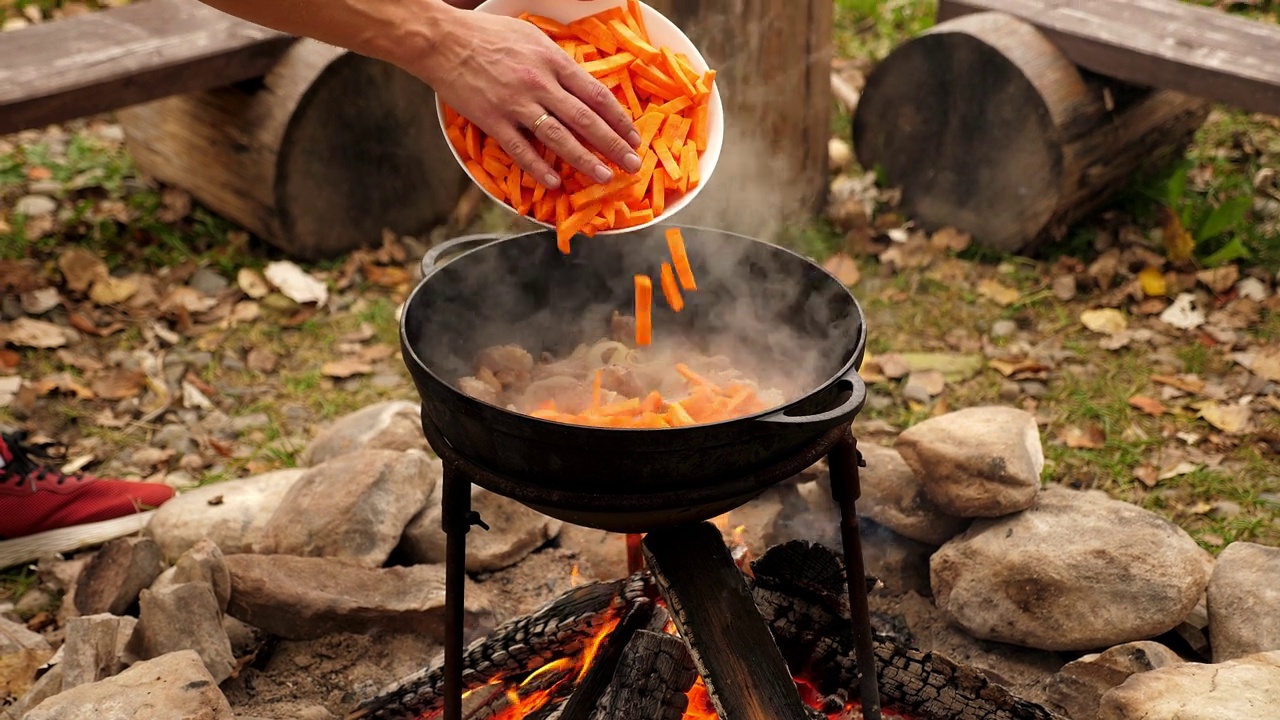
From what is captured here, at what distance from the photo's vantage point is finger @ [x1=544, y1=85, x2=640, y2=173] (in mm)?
2365

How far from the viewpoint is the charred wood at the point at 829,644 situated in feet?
9.14

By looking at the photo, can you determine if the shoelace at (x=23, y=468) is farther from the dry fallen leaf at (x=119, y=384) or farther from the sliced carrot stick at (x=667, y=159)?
the sliced carrot stick at (x=667, y=159)

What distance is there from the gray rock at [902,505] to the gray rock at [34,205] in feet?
14.4

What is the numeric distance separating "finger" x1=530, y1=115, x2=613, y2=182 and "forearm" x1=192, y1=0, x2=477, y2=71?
0.30m

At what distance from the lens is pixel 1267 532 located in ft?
12.4

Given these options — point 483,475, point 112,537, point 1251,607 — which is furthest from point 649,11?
point 112,537

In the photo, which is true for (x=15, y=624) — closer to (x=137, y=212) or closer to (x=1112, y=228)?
(x=137, y=212)

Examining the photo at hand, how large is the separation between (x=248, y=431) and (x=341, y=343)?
27.0 inches

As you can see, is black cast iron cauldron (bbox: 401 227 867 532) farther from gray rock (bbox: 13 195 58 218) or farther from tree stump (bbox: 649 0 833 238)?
gray rock (bbox: 13 195 58 218)

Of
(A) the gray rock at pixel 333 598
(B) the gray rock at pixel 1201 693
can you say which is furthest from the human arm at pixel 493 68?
(B) the gray rock at pixel 1201 693

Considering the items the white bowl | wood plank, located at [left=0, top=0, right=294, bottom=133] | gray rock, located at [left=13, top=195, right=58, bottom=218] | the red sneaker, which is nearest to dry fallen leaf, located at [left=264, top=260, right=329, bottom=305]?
wood plank, located at [left=0, top=0, right=294, bottom=133]

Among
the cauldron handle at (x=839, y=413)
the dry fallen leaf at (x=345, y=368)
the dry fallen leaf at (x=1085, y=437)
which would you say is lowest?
the dry fallen leaf at (x=345, y=368)

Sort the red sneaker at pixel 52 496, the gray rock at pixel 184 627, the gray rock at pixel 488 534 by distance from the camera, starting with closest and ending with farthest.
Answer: the gray rock at pixel 184 627, the gray rock at pixel 488 534, the red sneaker at pixel 52 496

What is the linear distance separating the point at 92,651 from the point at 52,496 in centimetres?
100
